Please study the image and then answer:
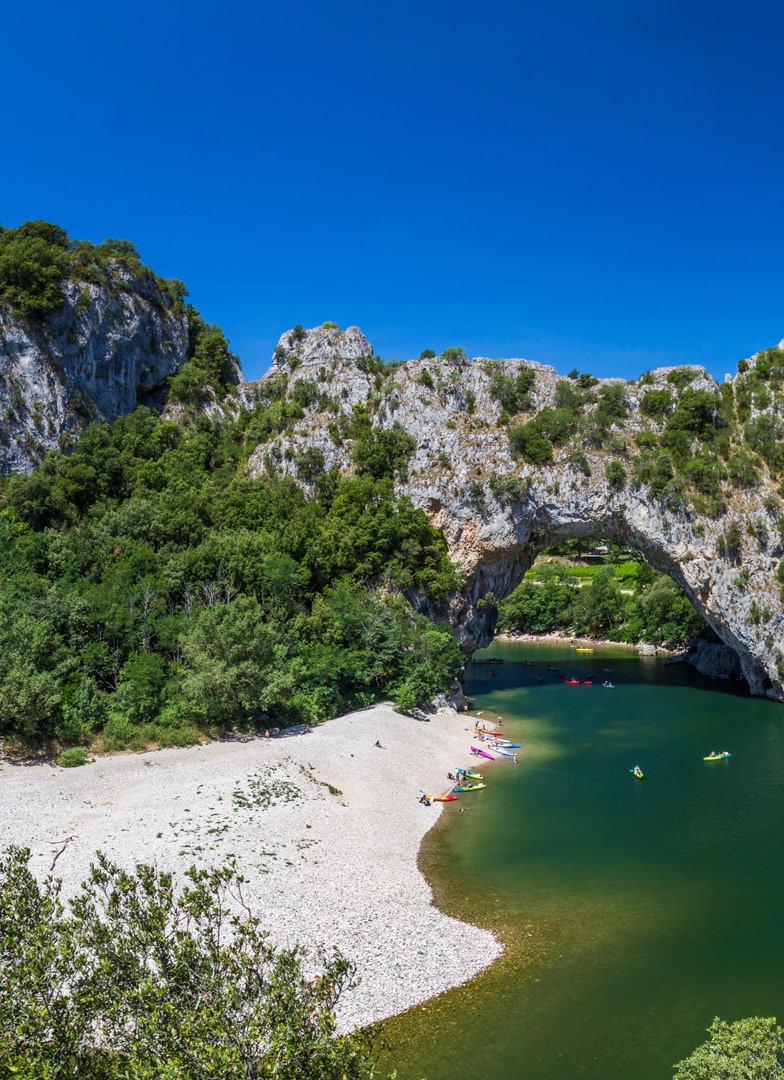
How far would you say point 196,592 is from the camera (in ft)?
165

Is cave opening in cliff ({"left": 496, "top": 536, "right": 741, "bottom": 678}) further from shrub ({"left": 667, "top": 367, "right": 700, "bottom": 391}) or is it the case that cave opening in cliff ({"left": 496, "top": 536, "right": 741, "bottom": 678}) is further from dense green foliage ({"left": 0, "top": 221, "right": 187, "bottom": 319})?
dense green foliage ({"left": 0, "top": 221, "right": 187, "bottom": 319})

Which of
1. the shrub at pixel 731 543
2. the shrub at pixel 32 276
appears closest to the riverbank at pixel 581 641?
the shrub at pixel 731 543

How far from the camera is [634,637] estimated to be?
96062mm

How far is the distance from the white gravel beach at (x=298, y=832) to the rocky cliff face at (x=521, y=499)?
26411mm

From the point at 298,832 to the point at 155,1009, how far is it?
1999 centimetres

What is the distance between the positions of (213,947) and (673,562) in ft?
183

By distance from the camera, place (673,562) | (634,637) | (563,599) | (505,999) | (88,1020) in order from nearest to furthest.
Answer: (88,1020), (505,999), (673,562), (634,637), (563,599)

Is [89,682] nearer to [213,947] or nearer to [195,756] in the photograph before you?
[195,756]

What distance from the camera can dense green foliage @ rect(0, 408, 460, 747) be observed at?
3959 cm

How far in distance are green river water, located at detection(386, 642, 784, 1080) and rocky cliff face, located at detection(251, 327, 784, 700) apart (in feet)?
40.4

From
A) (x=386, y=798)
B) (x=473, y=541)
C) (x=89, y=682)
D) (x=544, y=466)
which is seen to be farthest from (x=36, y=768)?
(x=544, y=466)

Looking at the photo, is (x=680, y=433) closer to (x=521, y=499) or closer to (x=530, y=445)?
(x=530, y=445)

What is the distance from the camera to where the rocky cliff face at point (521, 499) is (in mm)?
56594

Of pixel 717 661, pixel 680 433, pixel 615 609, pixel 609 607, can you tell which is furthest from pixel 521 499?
pixel 615 609
